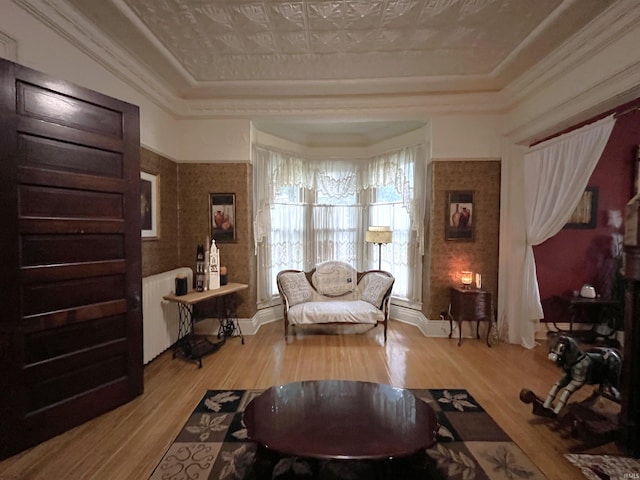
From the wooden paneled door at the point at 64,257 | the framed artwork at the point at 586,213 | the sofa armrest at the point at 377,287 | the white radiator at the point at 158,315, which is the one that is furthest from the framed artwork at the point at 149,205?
the framed artwork at the point at 586,213

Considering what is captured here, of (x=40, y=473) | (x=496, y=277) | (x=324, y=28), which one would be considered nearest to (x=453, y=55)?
(x=324, y=28)

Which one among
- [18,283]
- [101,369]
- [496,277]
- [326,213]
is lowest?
[101,369]

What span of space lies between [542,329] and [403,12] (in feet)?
14.0

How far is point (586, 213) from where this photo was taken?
3977 millimetres

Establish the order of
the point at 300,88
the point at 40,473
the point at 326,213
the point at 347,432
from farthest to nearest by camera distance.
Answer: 1. the point at 326,213
2. the point at 300,88
3. the point at 40,473
4. the point at 347,432

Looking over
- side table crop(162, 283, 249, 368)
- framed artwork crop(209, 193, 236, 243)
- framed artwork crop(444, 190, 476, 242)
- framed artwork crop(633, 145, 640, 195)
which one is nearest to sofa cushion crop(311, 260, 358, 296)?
side table crop(162, 283, 249, 368)

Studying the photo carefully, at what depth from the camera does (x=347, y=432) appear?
1.57 m

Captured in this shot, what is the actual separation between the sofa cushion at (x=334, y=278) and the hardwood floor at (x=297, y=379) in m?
0.69

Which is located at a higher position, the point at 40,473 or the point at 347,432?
the point at 347,432

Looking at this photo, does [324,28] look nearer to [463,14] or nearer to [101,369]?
[463,14]

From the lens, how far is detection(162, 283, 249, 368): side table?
3.23m

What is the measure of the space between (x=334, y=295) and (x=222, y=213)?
80.0 inches

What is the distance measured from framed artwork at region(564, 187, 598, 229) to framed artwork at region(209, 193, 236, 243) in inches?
180

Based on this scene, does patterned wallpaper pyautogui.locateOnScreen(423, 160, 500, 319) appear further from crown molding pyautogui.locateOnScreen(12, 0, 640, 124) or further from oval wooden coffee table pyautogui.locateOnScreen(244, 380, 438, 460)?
oval wooden coffee table pyautogui.locateOnScreen(244, 380, 438, 460)
